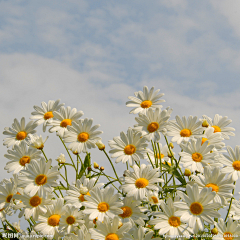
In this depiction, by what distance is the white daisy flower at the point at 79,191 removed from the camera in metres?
1.75

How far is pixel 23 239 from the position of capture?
188cm

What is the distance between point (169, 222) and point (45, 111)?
1.27 m

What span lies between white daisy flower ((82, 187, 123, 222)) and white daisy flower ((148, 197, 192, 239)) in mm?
235

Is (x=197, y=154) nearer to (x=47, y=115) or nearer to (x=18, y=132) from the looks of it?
(x=47, y=115)

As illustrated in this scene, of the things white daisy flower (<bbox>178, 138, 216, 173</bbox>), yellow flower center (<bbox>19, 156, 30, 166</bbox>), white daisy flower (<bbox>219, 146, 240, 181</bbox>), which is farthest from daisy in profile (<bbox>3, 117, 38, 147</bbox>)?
white daisy flower (<bbox>219, 146, 240, 181</bbox>)

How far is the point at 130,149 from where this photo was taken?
1.79 meters

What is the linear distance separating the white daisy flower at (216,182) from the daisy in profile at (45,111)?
118 cm

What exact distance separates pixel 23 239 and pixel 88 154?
0.73 metres

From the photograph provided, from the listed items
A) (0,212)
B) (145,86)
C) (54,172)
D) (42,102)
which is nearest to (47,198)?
(54,172)

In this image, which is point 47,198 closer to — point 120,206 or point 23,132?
point 120,206

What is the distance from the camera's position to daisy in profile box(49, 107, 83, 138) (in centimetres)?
199

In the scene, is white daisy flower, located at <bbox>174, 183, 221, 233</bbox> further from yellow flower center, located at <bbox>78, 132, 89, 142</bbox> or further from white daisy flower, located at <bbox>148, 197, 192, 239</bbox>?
yellow flower center, located at <bbox>78, 132, 89, 142</bbox>

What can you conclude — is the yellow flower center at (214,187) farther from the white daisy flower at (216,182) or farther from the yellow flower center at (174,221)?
the yellow flower center at (174,221)

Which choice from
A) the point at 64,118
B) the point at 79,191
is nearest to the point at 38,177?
the point at 79,191
